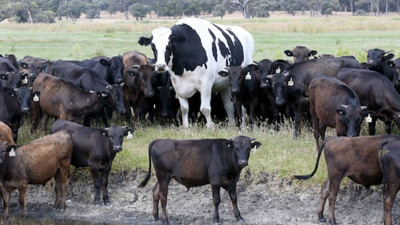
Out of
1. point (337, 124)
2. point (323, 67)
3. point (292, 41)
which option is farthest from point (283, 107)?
point (292, 41)

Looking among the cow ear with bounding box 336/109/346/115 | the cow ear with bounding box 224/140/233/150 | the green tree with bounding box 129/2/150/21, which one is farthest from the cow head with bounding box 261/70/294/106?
the green tree with bounding box 129/2/150/21

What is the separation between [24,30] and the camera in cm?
6162

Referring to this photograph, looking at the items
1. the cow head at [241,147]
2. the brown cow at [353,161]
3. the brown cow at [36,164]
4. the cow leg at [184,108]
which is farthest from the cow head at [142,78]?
the brown cow at [353,161]

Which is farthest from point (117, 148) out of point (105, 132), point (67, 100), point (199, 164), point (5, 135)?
point (67, 100)

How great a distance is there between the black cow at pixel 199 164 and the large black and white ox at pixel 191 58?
4.48 meters

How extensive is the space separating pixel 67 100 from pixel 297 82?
459cm

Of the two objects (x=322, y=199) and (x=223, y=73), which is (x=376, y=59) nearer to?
(x=223, y=73)

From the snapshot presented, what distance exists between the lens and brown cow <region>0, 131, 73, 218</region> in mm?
12297

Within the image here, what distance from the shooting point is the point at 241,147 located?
11305mm

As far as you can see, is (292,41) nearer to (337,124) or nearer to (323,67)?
(323,67)

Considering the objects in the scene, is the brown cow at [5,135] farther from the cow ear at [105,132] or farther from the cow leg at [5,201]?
the cow ear at [105,132]

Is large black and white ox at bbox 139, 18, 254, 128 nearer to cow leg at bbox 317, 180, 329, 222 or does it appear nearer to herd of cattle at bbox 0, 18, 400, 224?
herd of cattle at bbox 0, 18, 400, 224

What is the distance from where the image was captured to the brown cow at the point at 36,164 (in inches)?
484

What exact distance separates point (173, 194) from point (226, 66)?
534 cm
